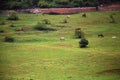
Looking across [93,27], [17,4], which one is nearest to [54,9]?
[17,4]

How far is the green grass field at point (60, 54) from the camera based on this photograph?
3253 cm

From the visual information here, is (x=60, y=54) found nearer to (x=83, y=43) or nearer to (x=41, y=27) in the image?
(x=83, y=43)

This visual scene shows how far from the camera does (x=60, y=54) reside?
43.0m

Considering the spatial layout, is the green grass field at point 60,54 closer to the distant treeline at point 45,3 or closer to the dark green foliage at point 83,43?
Answer: the dark green foliage at point 83,43

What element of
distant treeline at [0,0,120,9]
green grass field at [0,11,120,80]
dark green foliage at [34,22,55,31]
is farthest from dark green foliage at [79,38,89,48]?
distant treeline at [0,0,120,9]

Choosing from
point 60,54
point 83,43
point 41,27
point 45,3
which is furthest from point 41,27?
point 45,3

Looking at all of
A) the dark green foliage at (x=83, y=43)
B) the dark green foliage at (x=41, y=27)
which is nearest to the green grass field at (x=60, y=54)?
the dark green foliage at (x=83, y=43)

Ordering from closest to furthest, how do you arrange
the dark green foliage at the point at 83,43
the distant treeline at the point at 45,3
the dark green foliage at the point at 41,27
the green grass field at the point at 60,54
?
the green grass field at the point at 60,54 → the dark green foliage at the point at 83,43 → the dark green foliage at the point at 41,27 → the distant treeline at the point at 45,3

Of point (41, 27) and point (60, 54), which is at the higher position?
point (60, 54)

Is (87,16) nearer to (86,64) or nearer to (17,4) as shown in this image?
(17,4)

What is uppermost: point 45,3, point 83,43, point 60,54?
point 60,54

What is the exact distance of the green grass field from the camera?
32.5 metres

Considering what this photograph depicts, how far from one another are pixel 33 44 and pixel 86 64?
15.9 m

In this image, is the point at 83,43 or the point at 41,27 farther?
the point at 41,27
